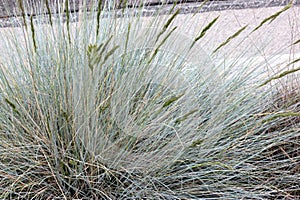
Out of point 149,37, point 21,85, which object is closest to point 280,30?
point 149,37

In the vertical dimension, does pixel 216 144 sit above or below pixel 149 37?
below

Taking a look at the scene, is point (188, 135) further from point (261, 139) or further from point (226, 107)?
point (261, 139)

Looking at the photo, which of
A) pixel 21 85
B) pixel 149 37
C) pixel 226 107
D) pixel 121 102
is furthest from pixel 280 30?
pixel 21 85

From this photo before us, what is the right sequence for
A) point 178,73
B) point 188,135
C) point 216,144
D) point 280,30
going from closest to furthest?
point 188,135 → point 216,144 → point 178,73 → point 280,30

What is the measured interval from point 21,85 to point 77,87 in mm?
281

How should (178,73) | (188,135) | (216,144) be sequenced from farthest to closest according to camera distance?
(178,73) < (216,144) < (188,135)

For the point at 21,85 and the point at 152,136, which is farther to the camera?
the point at 21,85

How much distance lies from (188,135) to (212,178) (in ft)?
0.57

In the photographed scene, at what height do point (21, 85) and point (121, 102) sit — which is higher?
point (121, 102)

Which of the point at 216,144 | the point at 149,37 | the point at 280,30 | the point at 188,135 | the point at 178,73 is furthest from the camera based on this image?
the point at 280,30

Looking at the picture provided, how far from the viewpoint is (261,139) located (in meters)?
1.47

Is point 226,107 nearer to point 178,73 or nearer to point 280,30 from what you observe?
point 178,73

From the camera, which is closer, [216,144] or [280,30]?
[216,144]

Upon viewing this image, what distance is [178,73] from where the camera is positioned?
59.3 inches
